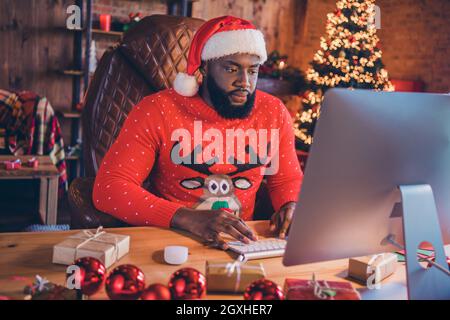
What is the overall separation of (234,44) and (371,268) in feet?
3.56

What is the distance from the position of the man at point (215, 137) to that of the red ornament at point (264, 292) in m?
0.87

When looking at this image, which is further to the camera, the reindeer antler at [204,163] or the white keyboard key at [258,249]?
the reindeer antler at [204,163]

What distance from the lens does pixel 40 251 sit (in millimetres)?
1176

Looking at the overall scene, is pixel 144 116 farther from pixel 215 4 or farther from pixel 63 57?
pixel 215 4

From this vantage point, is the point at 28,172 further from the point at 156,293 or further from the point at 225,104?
the point at 156,293

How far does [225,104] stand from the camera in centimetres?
188

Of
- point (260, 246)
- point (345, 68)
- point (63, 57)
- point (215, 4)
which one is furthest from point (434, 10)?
point (260, 246)

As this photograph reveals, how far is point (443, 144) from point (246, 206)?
1.07 m

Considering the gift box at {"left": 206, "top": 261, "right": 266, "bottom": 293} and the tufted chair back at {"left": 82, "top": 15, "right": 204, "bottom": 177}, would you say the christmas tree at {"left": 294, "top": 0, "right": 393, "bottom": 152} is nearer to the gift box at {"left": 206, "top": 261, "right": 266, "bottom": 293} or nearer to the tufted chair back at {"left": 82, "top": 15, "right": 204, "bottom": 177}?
the tufted chair back at {"left": 82, "top": 15, "right": 204, "bottom": 177}

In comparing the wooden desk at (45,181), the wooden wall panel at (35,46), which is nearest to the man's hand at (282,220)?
the wooden desk at (45,181)

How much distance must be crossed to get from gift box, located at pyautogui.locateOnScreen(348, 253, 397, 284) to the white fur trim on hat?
1.01 m

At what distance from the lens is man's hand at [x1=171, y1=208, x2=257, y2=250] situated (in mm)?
A: 1290

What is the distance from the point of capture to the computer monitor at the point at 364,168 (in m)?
0.86

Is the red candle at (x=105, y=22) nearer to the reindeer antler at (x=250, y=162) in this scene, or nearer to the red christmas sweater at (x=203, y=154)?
the red christmas sweater at (x=203, y=154)
